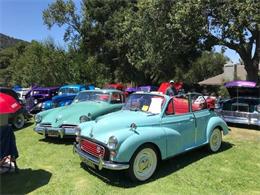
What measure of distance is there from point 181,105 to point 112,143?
2422 mm

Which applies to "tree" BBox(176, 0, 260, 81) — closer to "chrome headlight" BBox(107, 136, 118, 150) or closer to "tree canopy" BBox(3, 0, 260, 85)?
"tree canopy" BBox(3, 0, 260, 85)

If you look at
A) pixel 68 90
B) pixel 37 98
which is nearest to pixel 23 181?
pixel 68 90

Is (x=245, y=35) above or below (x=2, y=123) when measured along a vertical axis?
above

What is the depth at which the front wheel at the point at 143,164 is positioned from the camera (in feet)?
18.4

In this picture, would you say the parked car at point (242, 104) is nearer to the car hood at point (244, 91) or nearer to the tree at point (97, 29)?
the car hood at point (244, 91)

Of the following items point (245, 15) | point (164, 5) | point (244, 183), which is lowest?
point (244, 183)

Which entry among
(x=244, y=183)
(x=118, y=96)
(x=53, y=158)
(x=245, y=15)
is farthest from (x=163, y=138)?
(x=245, y=15)

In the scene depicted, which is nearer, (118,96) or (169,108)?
(169,108)

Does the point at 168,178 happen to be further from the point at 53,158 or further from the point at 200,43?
the point at 200,43

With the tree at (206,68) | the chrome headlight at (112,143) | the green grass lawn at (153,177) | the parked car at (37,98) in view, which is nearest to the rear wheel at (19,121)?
the parked car at (37,98)

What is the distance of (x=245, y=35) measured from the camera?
1752 cm

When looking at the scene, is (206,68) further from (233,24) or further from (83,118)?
(83,118)

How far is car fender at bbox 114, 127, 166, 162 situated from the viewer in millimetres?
5414

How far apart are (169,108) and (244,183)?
2.12 meters
